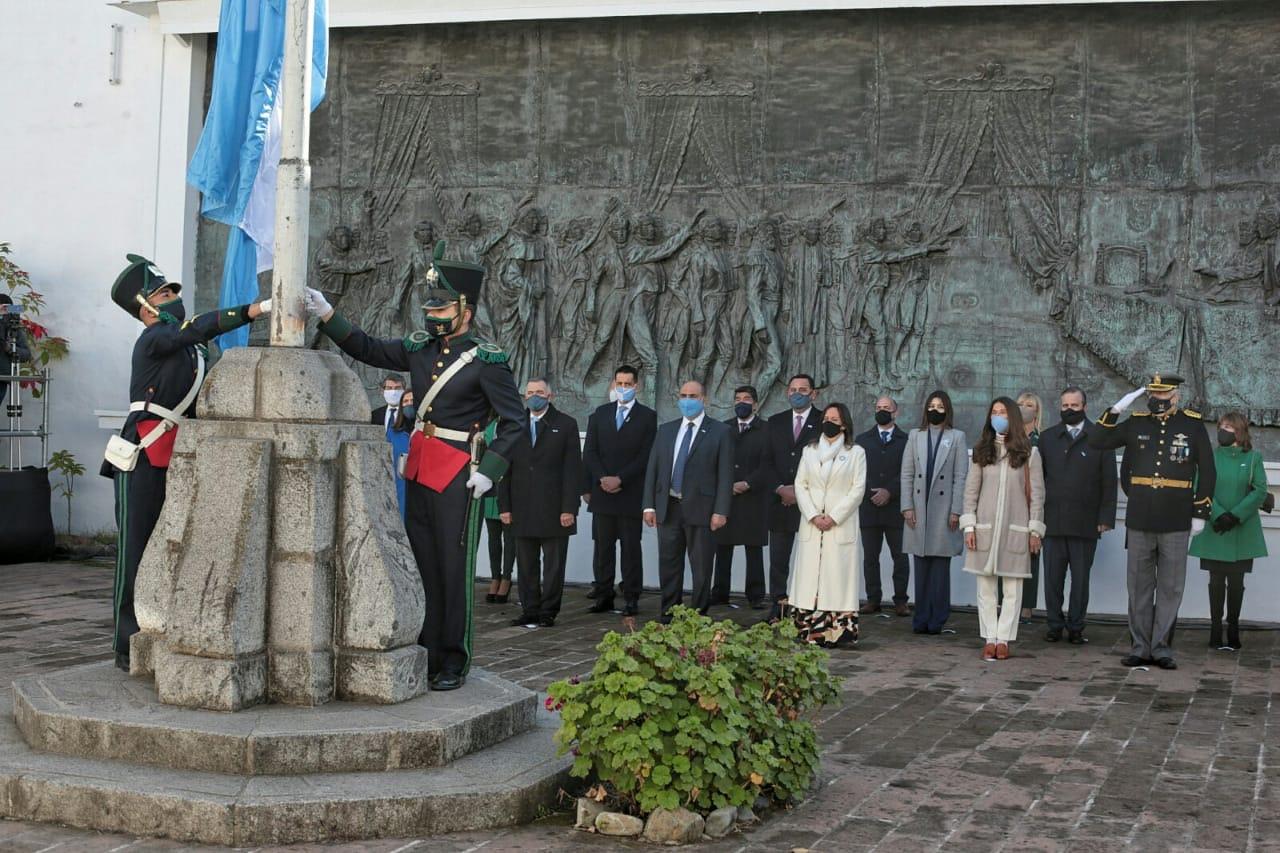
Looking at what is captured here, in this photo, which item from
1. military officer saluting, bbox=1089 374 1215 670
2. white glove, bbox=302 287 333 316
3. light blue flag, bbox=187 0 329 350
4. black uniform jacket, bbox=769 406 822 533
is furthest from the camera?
black uniform jacket, bbox=769 406 822 533

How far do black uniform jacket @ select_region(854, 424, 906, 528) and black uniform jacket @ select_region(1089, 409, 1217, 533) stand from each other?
7.23ft

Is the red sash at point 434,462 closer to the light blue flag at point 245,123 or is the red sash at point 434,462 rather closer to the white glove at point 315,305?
the white glove at point 315,305

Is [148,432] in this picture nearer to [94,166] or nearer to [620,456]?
[620,456]

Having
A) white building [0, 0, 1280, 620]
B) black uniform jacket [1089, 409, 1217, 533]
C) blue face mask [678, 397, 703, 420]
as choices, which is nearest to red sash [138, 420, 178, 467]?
blue face mask [678, 397, 703, 420]

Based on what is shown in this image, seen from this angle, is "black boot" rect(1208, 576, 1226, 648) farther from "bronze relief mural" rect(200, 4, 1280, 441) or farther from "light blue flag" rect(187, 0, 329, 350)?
"light blue flag" rect(187, 0, 329, 350)

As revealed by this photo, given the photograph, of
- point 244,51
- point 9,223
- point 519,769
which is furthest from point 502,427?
point 9,223

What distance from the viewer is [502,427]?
7.13m

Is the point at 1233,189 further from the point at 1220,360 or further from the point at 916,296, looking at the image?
the point at 916,296

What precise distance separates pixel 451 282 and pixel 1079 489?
5844 millimetres

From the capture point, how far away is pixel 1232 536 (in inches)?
434

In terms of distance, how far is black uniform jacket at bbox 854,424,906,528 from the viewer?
12.3 m

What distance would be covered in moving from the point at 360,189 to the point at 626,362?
3.14 meters

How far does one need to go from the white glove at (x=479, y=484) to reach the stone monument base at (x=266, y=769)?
3.56 ft

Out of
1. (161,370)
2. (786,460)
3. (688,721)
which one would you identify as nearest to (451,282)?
(161,370)
